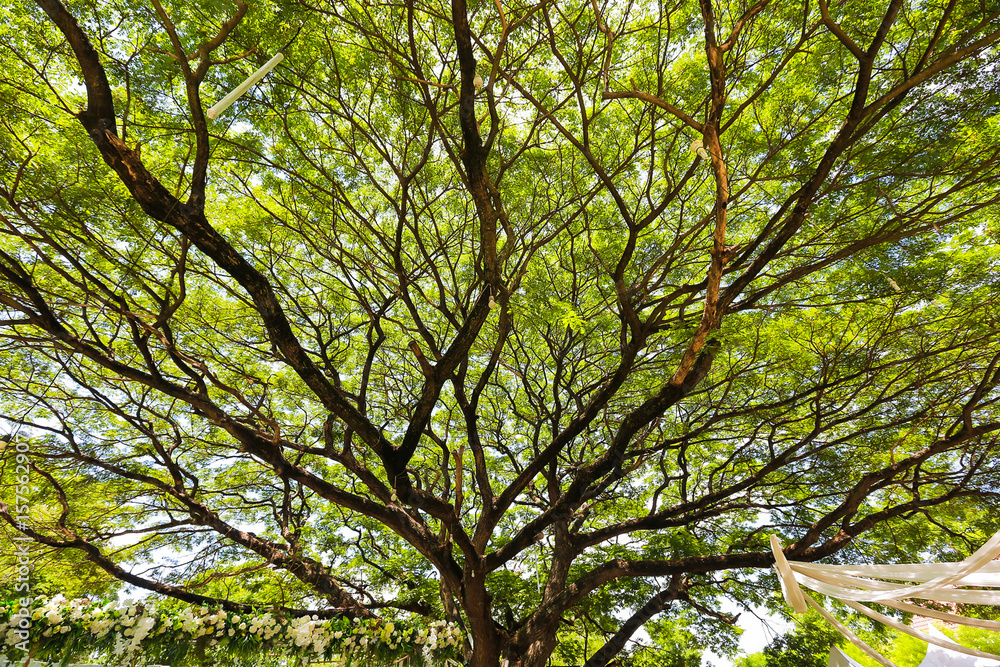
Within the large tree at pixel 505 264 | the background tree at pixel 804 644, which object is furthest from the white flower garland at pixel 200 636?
the background tree at pixel 804 644

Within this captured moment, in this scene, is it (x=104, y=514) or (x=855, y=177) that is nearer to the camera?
(x=855, y=177)

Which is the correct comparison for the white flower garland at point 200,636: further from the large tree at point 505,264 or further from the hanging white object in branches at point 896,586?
the hanging white object in branches at point 896,586

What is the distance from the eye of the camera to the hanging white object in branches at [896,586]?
278 centimetres

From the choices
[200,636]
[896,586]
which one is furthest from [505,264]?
[200,636]

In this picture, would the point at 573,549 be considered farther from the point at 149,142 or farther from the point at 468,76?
the point at 149,142

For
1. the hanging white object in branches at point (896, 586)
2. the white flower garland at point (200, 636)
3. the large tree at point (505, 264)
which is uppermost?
the large tree at point (505, 264)

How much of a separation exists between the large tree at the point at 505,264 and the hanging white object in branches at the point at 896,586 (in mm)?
805

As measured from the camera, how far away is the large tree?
10.5 feet

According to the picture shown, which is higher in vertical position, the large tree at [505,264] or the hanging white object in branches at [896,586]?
the large tree at [505,264]

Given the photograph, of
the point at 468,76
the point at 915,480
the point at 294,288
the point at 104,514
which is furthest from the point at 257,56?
the point at 915,480

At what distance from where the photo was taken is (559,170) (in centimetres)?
482

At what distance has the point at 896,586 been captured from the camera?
9.80ft

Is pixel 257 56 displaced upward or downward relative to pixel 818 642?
upward

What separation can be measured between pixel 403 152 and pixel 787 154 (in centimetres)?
313
